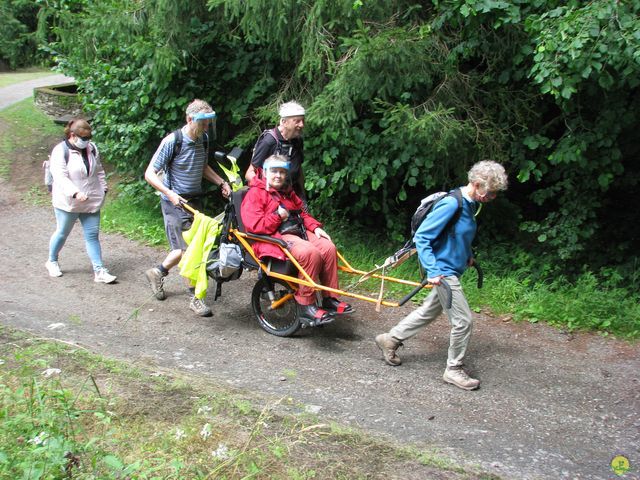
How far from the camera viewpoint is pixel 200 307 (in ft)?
22.4

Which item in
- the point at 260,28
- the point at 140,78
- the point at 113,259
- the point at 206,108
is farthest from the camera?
the point at 140,78

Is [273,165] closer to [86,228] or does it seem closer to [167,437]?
[167,437]

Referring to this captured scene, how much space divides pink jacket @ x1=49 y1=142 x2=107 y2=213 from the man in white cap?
211 centimetres

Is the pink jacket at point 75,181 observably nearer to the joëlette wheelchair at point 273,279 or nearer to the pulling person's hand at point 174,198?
the pulling person's hand at point 174,198

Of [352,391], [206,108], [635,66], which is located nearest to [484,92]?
[635,66]

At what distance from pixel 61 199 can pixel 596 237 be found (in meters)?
6.17

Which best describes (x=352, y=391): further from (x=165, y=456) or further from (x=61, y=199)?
(x=61, y=199)

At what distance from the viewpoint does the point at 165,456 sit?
3938 millimetres

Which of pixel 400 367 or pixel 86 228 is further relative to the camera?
pixel 86 228

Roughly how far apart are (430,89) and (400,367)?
3.19 metres


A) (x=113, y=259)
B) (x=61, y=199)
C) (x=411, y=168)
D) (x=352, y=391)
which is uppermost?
(x=411, y=168)

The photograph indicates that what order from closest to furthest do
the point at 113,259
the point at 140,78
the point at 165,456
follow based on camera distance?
1. the point at 165,456
2. the point at 113,259
3. the point at 140,78

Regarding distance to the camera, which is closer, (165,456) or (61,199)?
(165,456)

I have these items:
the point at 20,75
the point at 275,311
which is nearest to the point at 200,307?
the point at 275,311
